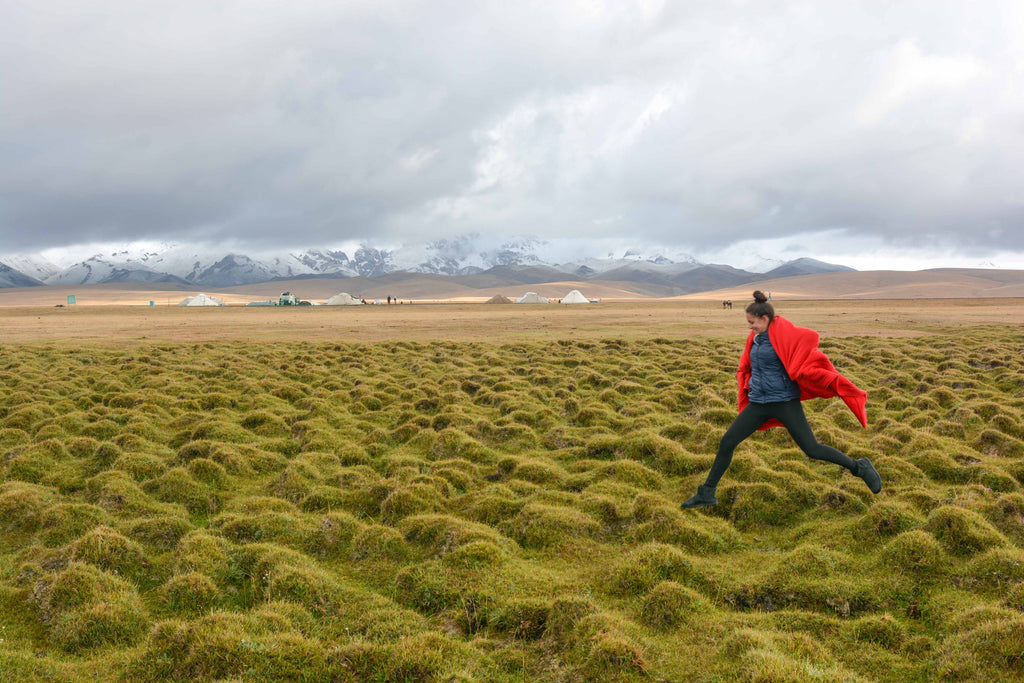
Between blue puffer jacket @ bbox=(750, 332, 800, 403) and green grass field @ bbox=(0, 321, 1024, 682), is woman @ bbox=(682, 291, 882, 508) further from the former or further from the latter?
green grass field @ bbox=(0, 321, 1024, 682)

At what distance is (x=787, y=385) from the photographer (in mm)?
8266

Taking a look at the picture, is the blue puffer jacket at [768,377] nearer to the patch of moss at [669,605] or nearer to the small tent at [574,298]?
the patch of moss at [669,605]

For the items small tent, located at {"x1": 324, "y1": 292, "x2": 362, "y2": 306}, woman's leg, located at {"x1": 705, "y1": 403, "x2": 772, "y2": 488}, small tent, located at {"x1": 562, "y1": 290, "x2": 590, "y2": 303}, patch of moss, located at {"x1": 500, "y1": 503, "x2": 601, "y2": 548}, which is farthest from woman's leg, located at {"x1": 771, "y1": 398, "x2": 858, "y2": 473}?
small tent, located at {"x1": 562, "y1": 290, "x2": 590, "y2": 303}

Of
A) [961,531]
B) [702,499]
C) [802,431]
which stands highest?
[802,431]

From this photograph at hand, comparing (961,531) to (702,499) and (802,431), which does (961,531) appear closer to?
(802,431)

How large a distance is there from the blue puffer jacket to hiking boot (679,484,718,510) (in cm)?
156

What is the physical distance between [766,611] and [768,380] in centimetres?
320

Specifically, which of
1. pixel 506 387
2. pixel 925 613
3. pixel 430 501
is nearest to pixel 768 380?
pixel 925 613

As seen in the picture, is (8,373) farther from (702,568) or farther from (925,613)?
(925,613)

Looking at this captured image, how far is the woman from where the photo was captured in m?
8.02

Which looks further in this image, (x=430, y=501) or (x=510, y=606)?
(x=430, y=501)

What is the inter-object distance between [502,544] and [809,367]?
478cm

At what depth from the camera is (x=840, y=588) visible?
650cm

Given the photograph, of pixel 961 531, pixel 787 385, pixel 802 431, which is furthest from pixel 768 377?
pixel 961 531
